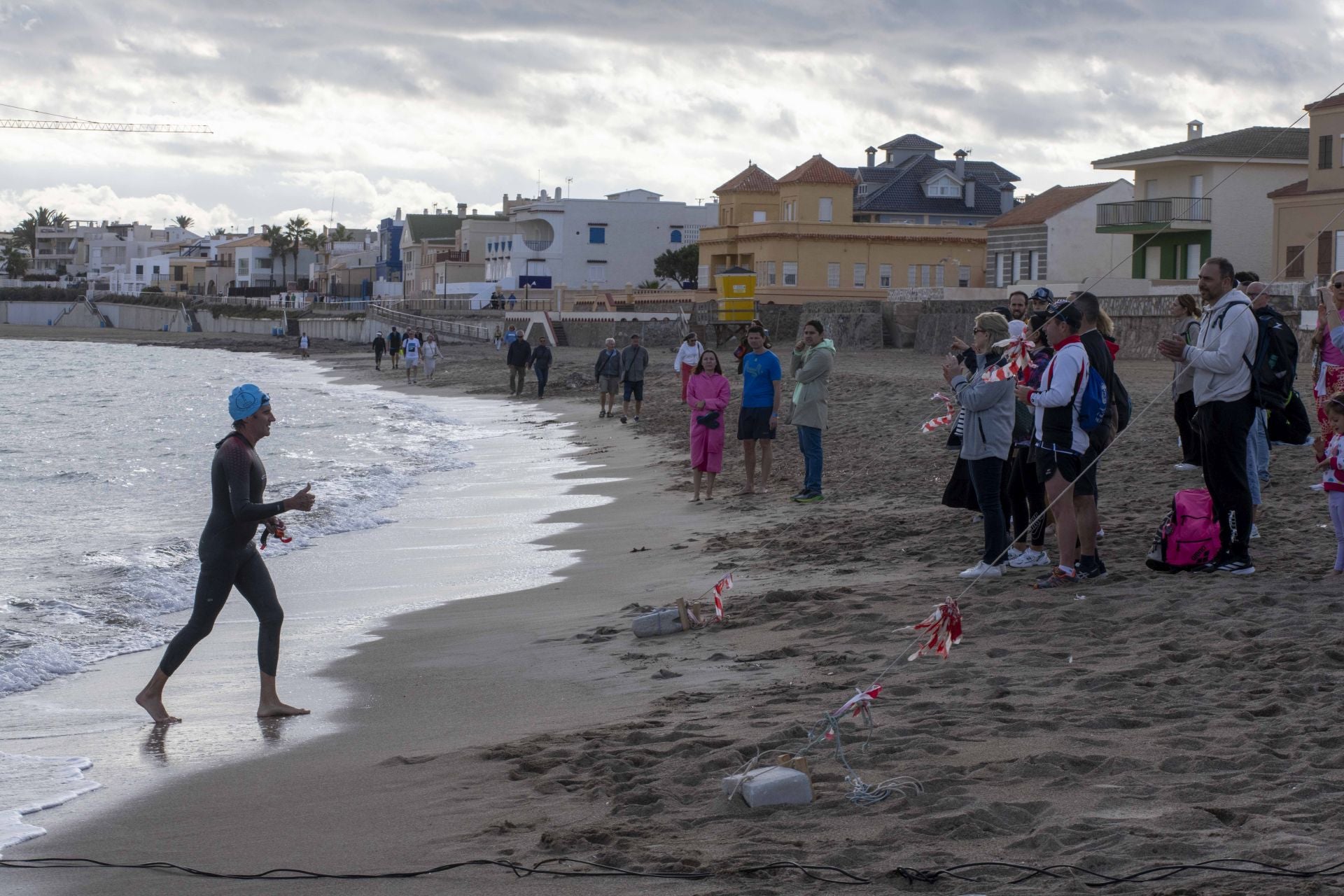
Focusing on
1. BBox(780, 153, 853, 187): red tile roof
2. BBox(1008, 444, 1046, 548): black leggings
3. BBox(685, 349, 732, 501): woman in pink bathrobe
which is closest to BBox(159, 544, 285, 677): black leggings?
BBox(1008, 444, 1046, 548): black leggings

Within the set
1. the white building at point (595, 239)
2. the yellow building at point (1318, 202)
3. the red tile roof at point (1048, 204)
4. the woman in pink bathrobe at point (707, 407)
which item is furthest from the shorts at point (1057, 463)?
the white building at point (595, 239)

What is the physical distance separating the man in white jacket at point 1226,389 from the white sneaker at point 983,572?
4.19ft

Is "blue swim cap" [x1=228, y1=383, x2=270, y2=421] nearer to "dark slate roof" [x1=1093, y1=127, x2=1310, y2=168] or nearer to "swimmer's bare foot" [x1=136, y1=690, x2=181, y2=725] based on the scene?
"swimmer's bare foot" [x1=136, y1=690, x2=181, y2=725]

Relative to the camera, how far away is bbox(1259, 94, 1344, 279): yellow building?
1281 inches

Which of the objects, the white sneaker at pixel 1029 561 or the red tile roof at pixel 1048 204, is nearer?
the white sneaker at pixel 1029 561

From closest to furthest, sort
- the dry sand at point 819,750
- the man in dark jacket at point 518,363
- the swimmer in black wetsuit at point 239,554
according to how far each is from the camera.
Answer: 1. the dry sand at point 819,750
2. the swimmer in black wetsuit at point 239,554
3. the man in dark jacket at point 518,363

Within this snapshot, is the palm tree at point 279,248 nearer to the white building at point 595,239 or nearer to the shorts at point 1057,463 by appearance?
the white building at point 595,239

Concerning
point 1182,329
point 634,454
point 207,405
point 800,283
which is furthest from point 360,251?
point 1182,329

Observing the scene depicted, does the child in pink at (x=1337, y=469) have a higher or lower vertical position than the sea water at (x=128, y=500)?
higher

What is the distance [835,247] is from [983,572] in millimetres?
52241

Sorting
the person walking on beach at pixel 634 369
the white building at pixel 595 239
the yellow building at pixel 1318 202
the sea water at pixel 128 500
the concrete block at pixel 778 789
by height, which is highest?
the white building at pixel 595 239

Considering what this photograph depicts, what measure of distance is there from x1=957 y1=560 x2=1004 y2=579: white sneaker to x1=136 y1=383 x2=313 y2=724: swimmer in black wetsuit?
12.8 feet

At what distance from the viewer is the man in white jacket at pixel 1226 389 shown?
725cm

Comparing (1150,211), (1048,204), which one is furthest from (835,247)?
(1150,211)
